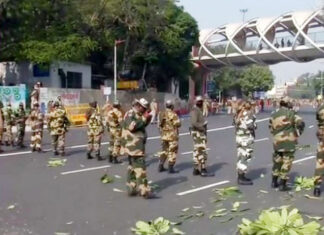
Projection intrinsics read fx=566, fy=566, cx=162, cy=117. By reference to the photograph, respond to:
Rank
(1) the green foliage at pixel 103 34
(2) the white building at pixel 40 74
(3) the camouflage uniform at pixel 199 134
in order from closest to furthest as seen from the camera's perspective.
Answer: (3) the camouflage uniform at pixel 199 134, (1) the green foliage at pixel 103 34, (2) the white building at pixel 40 74

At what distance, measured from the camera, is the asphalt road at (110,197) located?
7954 mm

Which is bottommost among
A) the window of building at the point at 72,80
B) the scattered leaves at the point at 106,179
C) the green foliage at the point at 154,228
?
the scattered leaves at the point at 106,179

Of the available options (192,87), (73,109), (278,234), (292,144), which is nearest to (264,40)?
(192,87)

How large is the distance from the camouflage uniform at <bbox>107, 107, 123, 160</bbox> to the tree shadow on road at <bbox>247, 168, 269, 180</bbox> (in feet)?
11.4

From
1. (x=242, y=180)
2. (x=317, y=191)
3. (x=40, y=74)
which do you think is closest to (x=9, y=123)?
(x=242, y=180)

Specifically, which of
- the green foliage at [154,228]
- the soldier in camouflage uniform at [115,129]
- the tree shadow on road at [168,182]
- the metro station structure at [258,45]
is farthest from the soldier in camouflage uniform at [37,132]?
the metro station structure at [258,45]

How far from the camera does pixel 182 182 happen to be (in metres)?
11.8

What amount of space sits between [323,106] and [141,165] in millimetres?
3533

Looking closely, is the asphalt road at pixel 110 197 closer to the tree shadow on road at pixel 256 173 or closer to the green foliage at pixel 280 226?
the tree shadow on road at pixel 256 173

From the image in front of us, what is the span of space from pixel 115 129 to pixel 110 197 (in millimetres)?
4651

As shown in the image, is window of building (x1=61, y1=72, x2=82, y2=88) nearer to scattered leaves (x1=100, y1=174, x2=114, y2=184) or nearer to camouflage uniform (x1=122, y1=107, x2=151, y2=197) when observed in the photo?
scattered leaves (x1=100, y1=174, x2=114, y2=184)

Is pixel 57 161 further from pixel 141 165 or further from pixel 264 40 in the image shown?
pixel 264 40

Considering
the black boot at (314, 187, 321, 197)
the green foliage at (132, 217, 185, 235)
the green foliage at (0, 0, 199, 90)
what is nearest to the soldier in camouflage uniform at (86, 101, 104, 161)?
the black boot at (314, 187, 321, 197)

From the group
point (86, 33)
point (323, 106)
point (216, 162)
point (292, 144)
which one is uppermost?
point (86, 33)
